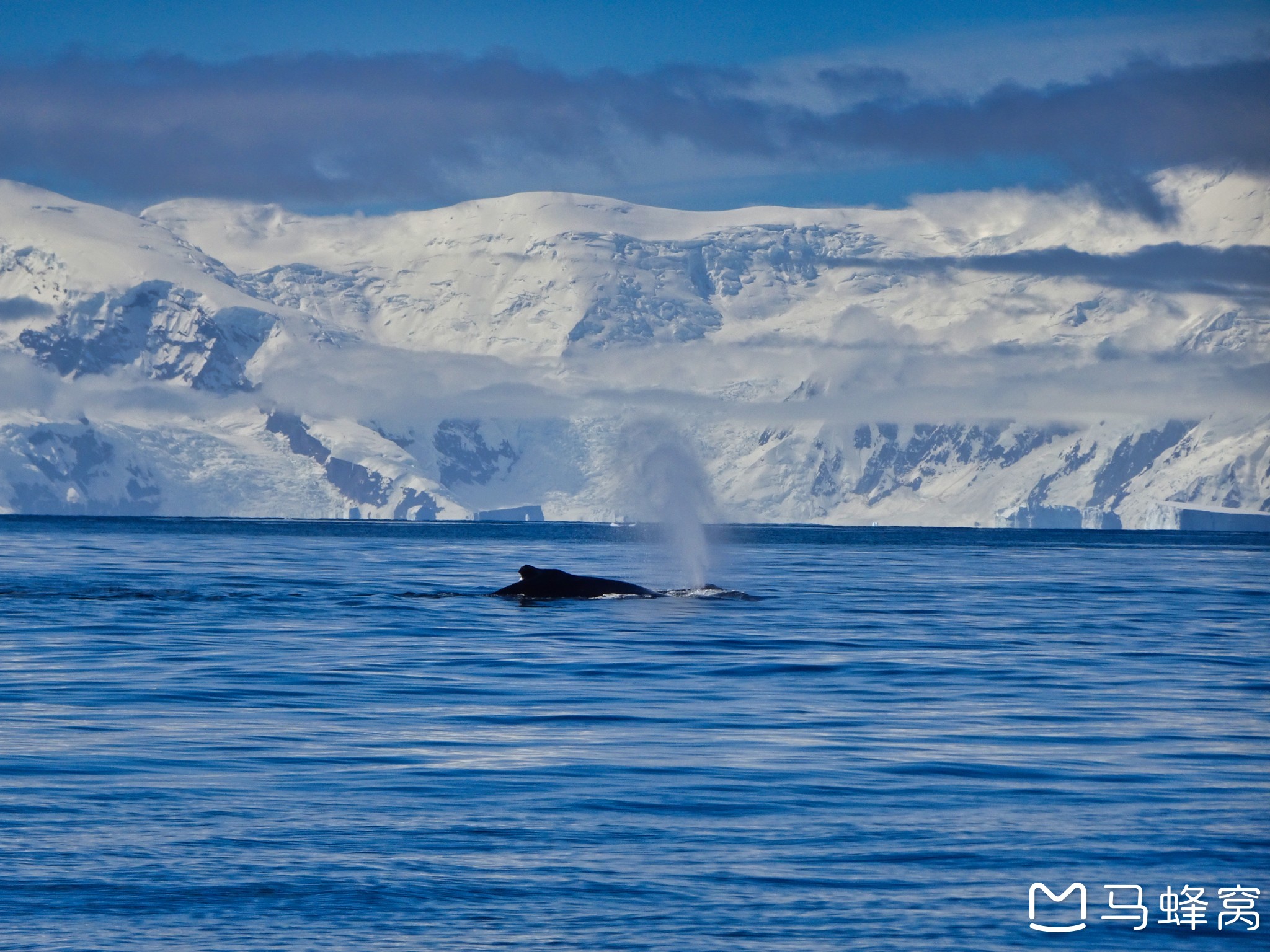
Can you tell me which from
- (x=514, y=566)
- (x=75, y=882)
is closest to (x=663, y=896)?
(x=75, y=882)

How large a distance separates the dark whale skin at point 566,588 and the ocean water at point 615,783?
9.82 m

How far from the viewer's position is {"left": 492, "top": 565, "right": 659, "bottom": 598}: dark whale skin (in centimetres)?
5238

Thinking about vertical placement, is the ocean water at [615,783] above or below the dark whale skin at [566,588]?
below

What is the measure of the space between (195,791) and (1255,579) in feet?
A: 249

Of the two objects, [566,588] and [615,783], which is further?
[566,588]

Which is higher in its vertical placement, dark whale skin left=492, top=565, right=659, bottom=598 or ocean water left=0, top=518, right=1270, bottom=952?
dark whale skin left=492, top=565, right=659, bottom=598

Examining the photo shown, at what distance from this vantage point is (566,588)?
5294cm

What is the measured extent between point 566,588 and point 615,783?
3532cm

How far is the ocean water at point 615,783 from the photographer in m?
12.4

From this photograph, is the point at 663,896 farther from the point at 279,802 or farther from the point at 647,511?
the point at 647,511

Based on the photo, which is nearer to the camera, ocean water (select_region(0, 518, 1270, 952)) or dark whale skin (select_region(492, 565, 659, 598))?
ocean water (select_region(0, 518, 1270, 952))

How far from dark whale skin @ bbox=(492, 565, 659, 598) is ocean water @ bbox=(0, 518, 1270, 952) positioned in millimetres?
9823

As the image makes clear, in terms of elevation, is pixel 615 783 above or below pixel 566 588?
below

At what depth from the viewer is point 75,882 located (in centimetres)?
1306
